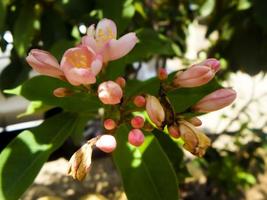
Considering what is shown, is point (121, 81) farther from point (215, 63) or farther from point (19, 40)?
point (19, 40)

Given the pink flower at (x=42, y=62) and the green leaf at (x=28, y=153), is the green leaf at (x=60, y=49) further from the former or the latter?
the pink flower at (x=42, y=62)

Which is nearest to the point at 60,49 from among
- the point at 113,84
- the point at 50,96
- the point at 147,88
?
the point at 50,96

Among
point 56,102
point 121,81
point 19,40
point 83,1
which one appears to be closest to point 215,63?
point 121,81

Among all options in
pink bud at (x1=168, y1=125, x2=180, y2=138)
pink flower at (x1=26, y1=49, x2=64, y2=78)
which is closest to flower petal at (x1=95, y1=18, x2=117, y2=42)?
pink flower at (x1=26, y1=49, x2=64, y2=78)

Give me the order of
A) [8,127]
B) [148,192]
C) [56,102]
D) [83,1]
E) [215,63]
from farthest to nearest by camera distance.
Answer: [8,127] → [83,1] → [56,102] → [148,192] → [215,63]

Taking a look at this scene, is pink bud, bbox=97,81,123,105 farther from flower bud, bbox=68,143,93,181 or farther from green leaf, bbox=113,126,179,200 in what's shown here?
green leaf, bbox=113,126,179,200

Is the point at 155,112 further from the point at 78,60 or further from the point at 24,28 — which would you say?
the point at 24,28

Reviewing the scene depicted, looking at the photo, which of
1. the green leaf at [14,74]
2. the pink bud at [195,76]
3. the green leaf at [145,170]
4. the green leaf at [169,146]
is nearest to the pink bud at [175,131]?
the pink bud at [195,76]
